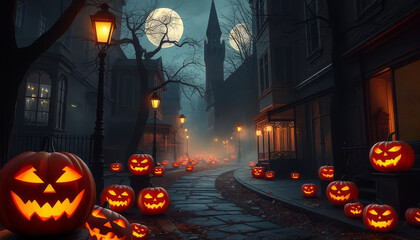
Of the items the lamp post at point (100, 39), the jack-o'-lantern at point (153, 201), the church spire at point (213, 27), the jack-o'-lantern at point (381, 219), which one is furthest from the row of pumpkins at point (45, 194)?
the church spire at point (213, 27)

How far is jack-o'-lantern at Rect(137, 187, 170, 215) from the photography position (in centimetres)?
636

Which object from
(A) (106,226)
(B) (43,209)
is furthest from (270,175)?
(B) (43,209)

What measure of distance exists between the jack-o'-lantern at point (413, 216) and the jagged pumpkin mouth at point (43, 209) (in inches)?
215

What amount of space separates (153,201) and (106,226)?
3.09m

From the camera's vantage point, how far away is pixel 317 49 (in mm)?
13234

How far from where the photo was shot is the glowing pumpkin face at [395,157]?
5.75 metres

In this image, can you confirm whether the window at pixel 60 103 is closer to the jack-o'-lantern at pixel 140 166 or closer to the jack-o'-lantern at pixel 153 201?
the jack-o'-lantern at pixel 140 166

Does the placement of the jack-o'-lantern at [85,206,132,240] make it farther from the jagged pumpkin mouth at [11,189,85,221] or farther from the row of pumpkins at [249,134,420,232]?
the row of pumpkins at [249,134,420,232]

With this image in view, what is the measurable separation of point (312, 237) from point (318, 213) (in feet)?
4.53

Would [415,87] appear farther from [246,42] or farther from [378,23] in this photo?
[246,42]

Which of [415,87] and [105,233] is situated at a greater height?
[415,87]

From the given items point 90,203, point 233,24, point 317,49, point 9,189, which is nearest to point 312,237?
point 90,203

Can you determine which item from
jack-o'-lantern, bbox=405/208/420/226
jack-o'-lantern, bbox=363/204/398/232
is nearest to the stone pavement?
jack-o'-lantern, bbox=363/204/398/232

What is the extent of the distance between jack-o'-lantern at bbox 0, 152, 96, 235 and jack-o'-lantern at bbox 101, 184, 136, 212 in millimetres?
3887
